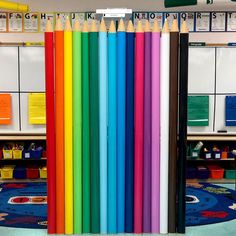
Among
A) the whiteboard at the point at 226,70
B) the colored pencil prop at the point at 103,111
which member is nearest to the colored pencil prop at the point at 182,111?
the colored pencil prop at the point at 103,111

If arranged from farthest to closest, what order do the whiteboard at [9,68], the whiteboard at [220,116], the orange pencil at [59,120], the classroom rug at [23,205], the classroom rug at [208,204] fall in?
the whiteboard at [220,116], the whiteboard at [9,68], the classroom rug at [208,204], the classroom rug at [23,205], the orange pencil at [59,120]

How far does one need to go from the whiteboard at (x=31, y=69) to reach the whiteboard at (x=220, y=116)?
8.68 feet

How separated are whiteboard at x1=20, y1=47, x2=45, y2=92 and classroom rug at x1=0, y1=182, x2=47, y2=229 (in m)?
1.43

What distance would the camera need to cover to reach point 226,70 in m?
6.33

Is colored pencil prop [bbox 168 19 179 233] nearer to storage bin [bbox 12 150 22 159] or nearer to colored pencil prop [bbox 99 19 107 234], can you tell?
colored pencil prop [bbox 99 19 107 234]

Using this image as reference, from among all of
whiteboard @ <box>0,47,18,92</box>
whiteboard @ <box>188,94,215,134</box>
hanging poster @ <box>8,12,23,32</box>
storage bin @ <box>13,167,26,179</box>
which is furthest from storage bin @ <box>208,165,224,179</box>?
hanging poster @ <box>8,12,23,32</box>

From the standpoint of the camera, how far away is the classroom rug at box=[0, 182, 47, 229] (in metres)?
4.00

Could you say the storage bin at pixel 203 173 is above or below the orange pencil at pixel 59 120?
below

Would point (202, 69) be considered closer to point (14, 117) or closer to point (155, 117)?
point (14, 117)

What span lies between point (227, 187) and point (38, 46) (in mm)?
3393

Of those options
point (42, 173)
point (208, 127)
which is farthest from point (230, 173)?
point (42, 173)

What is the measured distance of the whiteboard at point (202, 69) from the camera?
6.32m

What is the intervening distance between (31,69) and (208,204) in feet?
10.5

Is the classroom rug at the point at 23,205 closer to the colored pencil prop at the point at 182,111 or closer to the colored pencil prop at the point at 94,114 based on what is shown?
the colored pencil prop at the point at 94,114
